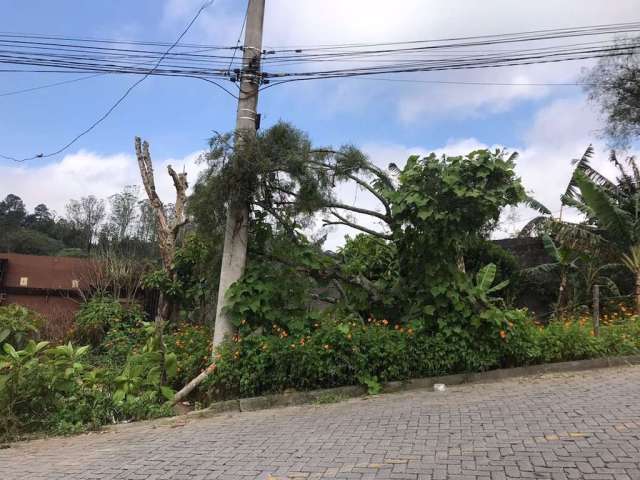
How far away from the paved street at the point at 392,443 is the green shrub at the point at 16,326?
3.78 m

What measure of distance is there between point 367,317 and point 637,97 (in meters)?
17.0

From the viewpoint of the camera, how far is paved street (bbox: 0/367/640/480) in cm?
409

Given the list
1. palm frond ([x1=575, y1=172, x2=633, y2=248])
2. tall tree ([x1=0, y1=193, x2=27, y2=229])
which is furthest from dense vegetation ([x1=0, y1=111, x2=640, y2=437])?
tall tree ([x1=0, y1=193, x2=27, y2=229])

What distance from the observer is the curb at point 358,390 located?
666cm

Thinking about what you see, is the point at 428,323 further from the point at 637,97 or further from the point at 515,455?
the point at 637,97

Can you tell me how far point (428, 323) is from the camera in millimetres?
7422

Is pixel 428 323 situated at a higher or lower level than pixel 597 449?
higher

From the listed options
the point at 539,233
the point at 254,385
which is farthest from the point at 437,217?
the point at 539,233

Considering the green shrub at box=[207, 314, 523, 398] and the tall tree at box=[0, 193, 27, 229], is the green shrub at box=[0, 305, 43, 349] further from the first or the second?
the tall tree at box=[0, 193, 27, 229]

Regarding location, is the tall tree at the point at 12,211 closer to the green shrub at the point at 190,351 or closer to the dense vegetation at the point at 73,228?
the dense vegetation at the point at 73,228

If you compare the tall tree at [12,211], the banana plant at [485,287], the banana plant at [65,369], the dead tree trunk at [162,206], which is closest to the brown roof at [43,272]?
the dead tree trunk at [162,206]

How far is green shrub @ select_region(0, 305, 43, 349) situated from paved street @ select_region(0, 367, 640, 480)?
3.78m

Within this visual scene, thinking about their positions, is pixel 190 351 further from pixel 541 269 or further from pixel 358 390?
pixel 541 269

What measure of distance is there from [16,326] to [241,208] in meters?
5.00
